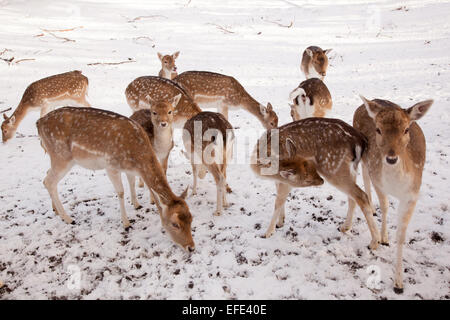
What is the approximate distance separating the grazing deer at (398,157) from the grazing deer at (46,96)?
23.1 ft

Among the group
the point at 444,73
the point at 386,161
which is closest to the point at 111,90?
the point at 386,161

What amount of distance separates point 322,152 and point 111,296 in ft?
9.39

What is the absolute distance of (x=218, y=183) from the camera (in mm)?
4828

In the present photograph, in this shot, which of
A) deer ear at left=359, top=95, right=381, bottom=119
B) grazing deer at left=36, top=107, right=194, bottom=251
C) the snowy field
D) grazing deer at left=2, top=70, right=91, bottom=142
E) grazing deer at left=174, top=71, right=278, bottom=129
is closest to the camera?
deer ear at left=359, top=95, right=381, bottom=119

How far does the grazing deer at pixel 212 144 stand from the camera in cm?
479

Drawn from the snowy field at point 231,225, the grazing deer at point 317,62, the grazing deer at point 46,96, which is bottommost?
the snowy field at point 231,225

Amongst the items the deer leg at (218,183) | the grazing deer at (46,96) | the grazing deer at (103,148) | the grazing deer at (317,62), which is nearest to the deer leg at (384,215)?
the deer leg at (218,183)

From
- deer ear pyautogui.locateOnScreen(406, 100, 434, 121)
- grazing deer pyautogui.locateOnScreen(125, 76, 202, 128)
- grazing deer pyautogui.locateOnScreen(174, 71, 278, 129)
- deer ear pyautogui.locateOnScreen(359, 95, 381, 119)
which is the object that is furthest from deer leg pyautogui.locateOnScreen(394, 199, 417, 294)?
grazing deer pyautogui.locateOnScreen(174, 71, 278, 129)

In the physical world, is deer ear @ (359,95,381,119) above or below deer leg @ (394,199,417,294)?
above

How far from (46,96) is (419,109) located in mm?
7719

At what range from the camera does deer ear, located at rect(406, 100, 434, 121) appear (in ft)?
10.2

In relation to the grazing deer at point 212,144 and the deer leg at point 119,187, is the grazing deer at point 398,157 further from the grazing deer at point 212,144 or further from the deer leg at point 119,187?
the deer leg at point 119,187

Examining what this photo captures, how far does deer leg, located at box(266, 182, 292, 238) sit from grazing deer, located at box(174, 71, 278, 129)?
3.15 m

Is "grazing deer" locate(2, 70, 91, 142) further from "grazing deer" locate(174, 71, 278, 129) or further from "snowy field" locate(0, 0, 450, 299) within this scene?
"grazing deer" locate(174, 71, 278, 129)
